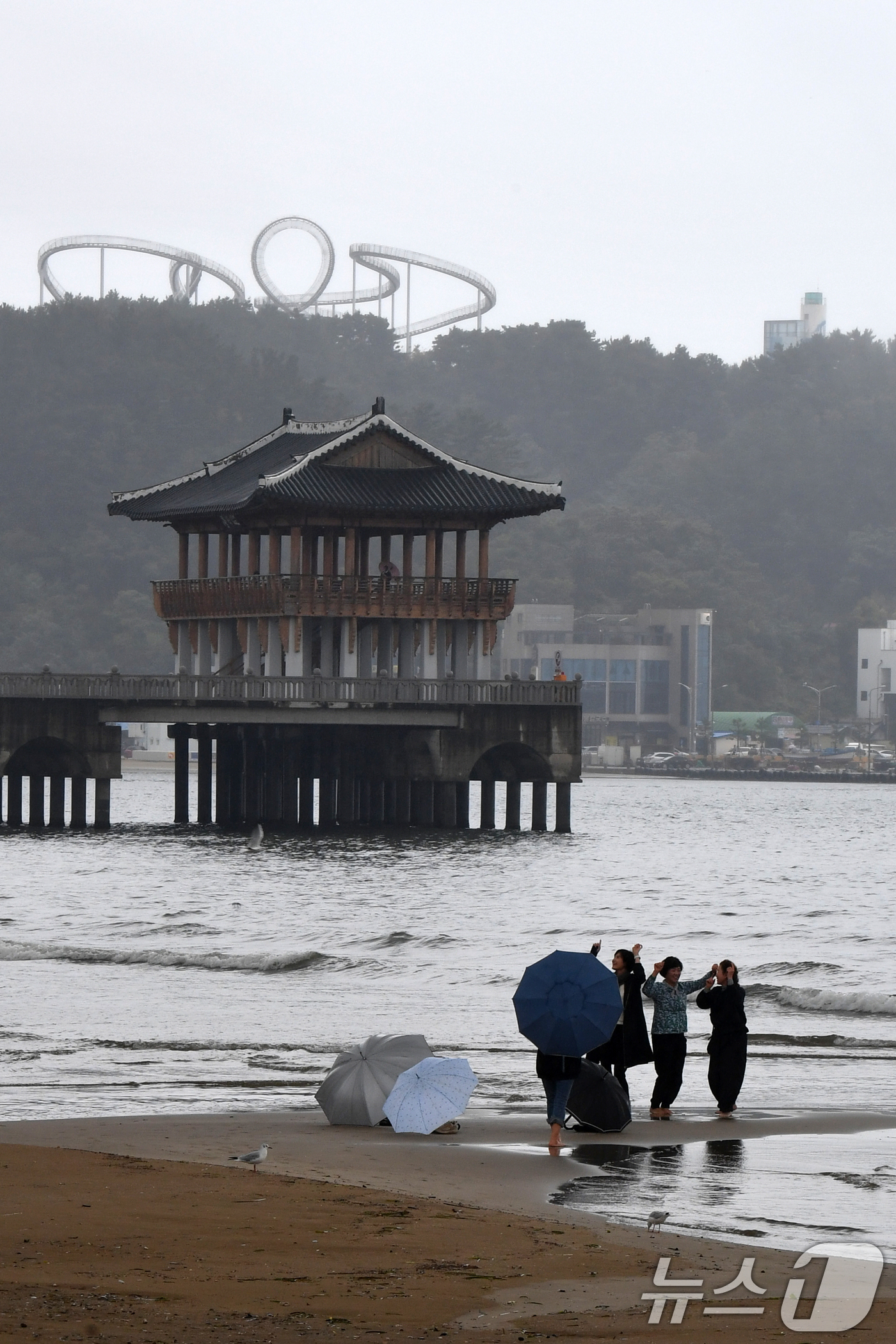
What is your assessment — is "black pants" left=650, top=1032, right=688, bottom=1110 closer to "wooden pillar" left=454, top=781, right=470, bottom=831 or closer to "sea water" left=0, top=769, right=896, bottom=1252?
"sea water" left=0, top=769, right=896, bottom=1252

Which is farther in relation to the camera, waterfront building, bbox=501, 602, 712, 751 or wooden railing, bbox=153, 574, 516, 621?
waterfront building, bbox=501, 602, 712, 751

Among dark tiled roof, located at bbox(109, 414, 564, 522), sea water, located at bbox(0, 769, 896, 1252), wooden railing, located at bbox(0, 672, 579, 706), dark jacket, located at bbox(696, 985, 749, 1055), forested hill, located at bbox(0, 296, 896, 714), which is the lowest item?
sea water, located at bbox(0, 769, 896, 1252)

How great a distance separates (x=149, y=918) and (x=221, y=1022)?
16.5 m

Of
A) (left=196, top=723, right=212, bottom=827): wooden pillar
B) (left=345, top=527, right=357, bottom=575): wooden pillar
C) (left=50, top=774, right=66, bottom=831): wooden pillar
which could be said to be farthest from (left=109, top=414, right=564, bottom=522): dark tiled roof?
(left=50, top=774, right=66, bottom=831): wooden pillar

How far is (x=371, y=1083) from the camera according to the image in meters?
16.5

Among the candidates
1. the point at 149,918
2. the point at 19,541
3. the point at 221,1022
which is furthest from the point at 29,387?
the point at 221,1022

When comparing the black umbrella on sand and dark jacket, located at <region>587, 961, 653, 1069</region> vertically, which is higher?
dark jacket, located at <region>587, 961, 653, 1069</region>

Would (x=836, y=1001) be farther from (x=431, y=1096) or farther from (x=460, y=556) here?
(x=460, y=556)

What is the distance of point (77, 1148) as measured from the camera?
1484cm

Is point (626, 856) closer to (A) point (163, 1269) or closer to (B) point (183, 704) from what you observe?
(B) point (183, 704)

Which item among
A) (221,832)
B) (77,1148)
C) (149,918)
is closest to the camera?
(77,1148)

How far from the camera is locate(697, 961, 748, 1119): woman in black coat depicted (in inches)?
656

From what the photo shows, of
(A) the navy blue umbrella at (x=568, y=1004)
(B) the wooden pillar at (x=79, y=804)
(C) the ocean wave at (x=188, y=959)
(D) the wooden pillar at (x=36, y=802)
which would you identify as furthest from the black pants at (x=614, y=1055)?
(D) the wooden pillar at (x=36, y=802)

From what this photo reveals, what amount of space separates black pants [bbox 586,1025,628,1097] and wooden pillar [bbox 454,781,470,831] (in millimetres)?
46912
